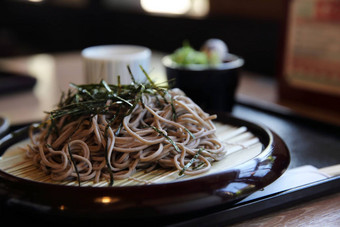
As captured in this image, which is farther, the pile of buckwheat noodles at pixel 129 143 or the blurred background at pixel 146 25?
the blurred background at pixel 146 25

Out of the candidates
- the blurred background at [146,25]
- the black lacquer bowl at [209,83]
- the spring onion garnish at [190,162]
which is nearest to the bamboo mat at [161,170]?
the spring onion garnish at [190,162]

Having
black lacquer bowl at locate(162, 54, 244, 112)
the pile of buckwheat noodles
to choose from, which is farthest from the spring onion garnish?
black lacquer bowl at locate(162, 54, 244, 112)

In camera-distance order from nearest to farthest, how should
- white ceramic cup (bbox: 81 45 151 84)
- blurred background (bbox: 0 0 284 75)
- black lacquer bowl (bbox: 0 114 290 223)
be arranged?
black lacquer bowl (bbox: 0 114 290 223), white ceramic cup (bbox: 81 45 151 84), blurred background (bbox: 0 0 284 75)

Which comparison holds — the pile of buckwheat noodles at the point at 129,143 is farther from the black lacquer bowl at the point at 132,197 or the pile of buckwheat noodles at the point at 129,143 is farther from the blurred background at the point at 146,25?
the blurred background at the point at 146,25

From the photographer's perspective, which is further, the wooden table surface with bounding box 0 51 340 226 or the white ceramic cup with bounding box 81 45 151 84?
the white ceramic cup with bounding box 81 45 151 84

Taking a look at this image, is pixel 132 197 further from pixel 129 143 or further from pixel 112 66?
pixel 112 66

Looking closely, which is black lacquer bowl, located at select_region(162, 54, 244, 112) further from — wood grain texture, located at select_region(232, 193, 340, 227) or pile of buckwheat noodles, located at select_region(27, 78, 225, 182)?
wood grain texture, located at select_region(232, 193, 340, 227)
